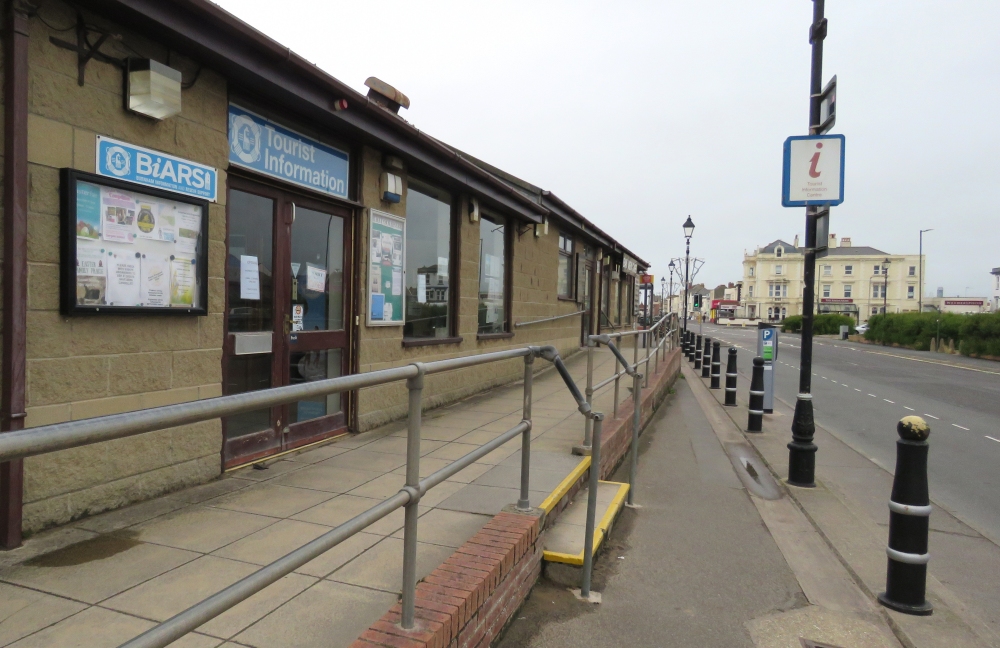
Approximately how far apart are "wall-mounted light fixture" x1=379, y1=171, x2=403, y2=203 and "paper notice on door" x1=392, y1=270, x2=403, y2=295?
755 millimetres

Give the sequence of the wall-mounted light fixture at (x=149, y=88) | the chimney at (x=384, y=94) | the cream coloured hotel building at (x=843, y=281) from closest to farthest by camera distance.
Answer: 1. the wall-mounted light fixture at (x=149, y=88)
2. the chimney at (x=384, y=94)
3. the cream coloured hotel building at (x=843, y=281)

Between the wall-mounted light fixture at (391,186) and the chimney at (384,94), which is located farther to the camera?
the chimney at (384,94)

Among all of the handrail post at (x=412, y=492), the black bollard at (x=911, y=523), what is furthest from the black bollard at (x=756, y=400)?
the handrail post at (x=412, y=492)

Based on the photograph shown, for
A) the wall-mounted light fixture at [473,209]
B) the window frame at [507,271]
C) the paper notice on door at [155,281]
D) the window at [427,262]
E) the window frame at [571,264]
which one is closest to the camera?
the paper notice on door at [155,281]

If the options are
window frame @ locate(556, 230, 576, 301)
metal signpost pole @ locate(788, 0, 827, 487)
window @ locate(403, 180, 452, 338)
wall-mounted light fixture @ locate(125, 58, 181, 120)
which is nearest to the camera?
wall-mounted light fixture @ locate(125, 58, 181, 120)

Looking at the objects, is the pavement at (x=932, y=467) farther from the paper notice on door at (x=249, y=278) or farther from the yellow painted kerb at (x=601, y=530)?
the paper notice on door at (x=249, y=278)

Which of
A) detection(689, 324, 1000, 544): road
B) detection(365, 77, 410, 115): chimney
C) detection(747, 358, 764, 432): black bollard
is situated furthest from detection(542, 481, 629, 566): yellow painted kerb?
detection(747, 358, 764, 432): black bollard

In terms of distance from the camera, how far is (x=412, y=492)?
Result: 92.3 inches

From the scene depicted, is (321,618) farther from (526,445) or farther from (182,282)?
(182,282)

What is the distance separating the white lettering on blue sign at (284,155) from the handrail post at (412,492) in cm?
313

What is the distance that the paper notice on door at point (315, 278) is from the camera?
561 cm

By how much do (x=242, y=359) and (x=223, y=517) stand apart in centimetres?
153

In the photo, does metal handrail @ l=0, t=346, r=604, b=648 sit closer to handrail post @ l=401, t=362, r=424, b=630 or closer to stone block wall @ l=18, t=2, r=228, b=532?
handrail post @ l=401, t=362, r=424, b=630

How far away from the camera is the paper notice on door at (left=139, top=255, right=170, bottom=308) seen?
3922mm
